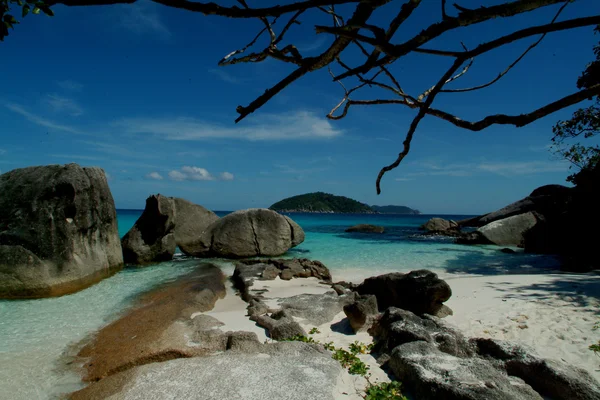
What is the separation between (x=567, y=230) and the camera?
1511 centimetres

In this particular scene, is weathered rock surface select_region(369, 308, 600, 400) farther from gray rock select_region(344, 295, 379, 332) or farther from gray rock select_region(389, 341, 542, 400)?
gray rock select_region(344, 295, 379, 332)

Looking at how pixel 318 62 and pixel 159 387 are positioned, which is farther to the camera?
pixel 159 387

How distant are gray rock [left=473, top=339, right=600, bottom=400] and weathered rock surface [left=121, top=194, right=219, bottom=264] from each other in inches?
479

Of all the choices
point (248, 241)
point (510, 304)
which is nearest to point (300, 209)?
point (248, 241)

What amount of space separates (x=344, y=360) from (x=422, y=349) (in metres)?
0.91

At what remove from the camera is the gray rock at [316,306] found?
6.03 meters

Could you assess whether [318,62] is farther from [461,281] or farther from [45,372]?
[461,281]

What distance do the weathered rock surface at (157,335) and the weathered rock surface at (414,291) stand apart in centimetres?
326

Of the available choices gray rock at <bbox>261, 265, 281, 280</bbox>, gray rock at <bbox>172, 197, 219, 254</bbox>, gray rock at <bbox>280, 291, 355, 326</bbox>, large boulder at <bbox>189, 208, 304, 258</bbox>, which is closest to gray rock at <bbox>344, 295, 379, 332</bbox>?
gray rock at <bbox>280, 291, 355, 326</bbox>

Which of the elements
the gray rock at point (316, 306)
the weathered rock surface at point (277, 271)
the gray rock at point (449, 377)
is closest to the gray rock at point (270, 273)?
the weathered rock surface at point (277, 271)

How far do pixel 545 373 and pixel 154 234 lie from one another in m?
13.1

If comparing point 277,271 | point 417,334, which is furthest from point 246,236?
point 417,334

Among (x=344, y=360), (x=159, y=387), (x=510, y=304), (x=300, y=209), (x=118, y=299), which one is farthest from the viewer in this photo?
(x=300, y=209)

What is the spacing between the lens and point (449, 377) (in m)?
3.24
